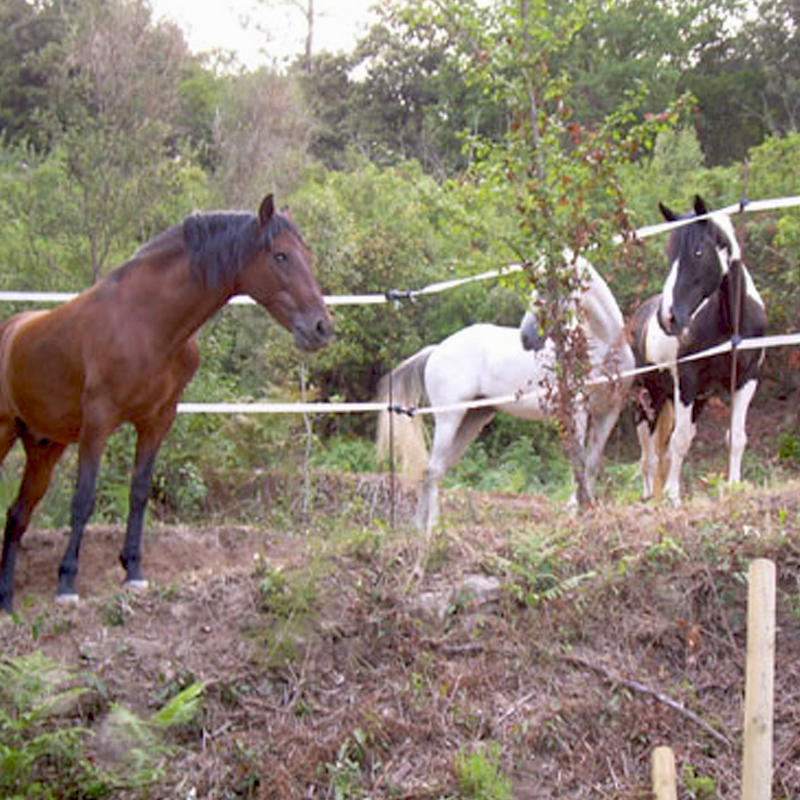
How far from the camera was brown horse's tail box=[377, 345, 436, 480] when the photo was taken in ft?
30.8

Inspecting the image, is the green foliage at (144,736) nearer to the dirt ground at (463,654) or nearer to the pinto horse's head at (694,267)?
the dirt ground at (463,654)

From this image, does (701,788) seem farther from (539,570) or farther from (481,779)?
(539,570)

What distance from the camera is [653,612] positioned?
5.11m

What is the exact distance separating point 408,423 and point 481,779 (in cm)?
525

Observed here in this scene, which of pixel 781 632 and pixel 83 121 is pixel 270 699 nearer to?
pixel 781 632

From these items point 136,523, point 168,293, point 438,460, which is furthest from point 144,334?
point 438,460

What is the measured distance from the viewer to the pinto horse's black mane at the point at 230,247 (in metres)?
6.02

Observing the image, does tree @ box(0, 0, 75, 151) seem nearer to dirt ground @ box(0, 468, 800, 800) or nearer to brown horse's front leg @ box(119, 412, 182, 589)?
brown horse's front leg @ box(119, 412, 182, 589)

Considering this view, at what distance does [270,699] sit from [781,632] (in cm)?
221

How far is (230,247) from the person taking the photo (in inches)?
238

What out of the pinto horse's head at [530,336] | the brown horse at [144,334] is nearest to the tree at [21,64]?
the pinto horse's head at [530,336]

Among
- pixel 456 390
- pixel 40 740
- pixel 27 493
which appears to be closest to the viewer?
pixel 40 740

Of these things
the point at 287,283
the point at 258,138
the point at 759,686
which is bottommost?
the point at 759,686

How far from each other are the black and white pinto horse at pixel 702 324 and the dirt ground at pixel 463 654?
3.81 ft
